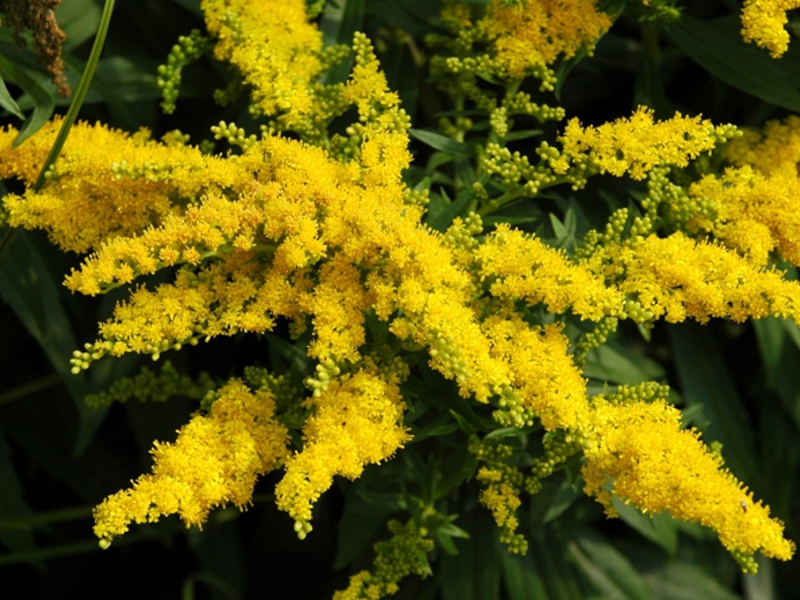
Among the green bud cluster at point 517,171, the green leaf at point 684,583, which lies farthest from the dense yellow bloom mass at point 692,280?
the green leaf at point 684,583

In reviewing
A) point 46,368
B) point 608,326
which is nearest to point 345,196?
point 608,326

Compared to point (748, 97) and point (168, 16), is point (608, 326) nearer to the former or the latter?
point (748, 97)

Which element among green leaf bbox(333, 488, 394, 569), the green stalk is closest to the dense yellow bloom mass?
green leaf bbox(333, 488, 394, 569)

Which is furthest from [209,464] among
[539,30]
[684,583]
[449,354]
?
[684,583]

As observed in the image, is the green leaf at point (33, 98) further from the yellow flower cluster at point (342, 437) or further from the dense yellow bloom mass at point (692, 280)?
the dense yellow bloom mass at point (692, 280)

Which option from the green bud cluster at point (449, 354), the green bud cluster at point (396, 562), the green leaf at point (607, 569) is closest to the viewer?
the green bud cluster at point (449, 354)

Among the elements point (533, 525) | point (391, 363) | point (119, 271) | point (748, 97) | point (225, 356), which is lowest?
point (533, 525)

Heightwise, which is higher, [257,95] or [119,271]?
[257,95]
